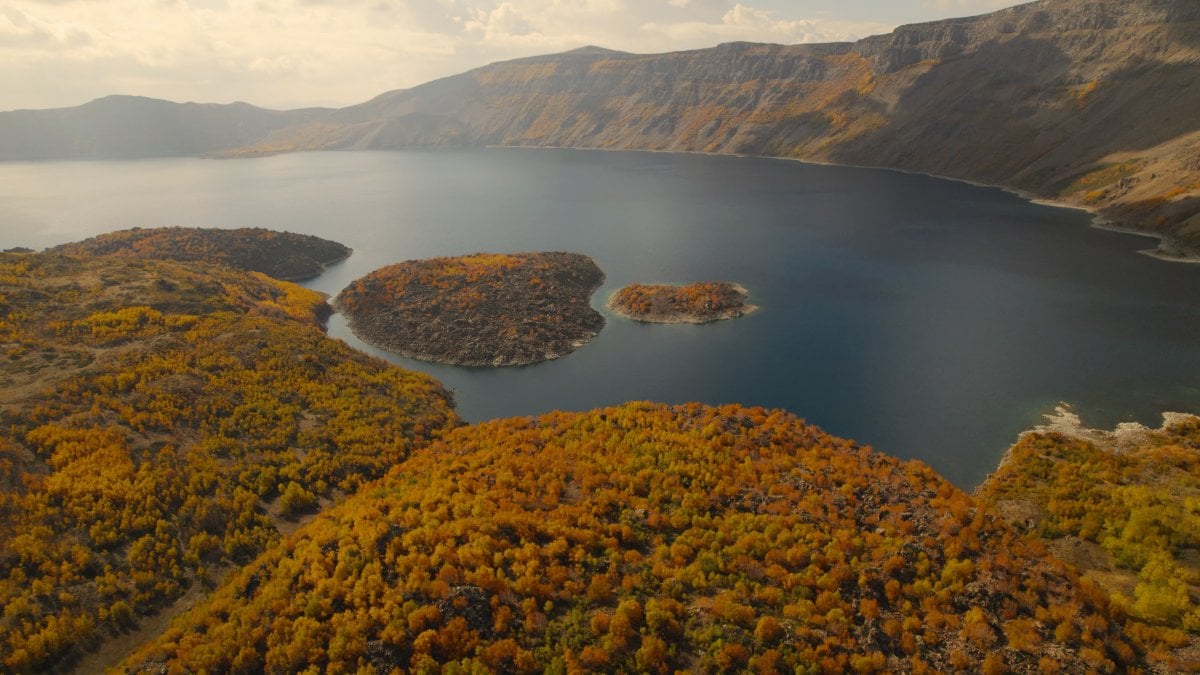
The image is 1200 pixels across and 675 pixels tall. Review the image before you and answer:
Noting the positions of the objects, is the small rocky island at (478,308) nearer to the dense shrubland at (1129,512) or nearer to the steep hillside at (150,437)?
the steep hillside at (150,437)

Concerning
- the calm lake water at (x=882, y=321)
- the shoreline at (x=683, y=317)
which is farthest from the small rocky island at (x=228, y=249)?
the shoreline at (x=683, y=317)

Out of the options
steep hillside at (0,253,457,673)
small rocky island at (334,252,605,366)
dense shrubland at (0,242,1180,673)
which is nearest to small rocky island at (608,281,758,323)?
small rocky island at (334,252,605,366)

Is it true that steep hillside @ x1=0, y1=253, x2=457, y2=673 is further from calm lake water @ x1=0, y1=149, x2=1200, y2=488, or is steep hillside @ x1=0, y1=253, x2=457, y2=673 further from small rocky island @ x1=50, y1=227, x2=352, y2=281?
small rocky island @ x1=50, y1=227, x2=352, y2=281

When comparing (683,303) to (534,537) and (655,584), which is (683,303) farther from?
(655,584)

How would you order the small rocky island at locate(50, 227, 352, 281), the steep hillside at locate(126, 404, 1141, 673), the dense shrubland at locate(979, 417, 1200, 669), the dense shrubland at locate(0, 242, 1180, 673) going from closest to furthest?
the steep hillside at locate(126, 404, 1141, 673) → the dense shrubland at locate(0, 242, 1180, 673) → the dense shrubland at locate(979, 417, 1200, 669) → the small rocky island at locate(50, 227, 352, 281)

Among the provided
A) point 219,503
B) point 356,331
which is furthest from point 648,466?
point 356,331
